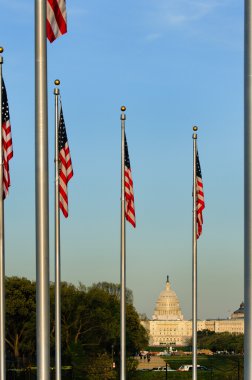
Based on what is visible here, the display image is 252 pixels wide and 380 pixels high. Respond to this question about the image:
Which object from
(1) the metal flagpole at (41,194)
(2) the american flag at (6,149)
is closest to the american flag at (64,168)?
(2) the american flag at (6,149)

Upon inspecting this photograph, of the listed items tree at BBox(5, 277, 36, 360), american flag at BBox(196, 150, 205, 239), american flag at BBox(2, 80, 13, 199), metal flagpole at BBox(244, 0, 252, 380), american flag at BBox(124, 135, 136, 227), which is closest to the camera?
metal flagpole at BBox(244, 0, 252, 380)

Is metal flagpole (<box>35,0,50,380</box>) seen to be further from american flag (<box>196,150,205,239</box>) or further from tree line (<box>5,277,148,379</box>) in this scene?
tree line (<box>5,277,148,379</box>)

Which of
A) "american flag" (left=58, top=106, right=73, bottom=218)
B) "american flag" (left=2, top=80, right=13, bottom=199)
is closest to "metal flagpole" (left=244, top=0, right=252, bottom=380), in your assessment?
"american flag" (left=2, top=80, right=13, bottom=199)

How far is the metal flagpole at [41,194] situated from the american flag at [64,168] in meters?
12.6

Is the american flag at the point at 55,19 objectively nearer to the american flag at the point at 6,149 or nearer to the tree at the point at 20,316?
the american flag at the point at 6,149

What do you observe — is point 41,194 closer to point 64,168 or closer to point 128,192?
point 64,168

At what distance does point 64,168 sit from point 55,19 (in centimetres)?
1148

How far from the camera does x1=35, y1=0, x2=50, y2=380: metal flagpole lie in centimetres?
2147

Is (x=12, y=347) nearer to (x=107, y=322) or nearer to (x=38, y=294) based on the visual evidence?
(x=107, y=322)

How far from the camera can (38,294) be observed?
21.6 m

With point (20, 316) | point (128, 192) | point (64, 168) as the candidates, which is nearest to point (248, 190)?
point (64, 168)

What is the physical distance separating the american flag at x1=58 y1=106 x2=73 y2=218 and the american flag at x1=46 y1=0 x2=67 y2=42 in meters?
11.4

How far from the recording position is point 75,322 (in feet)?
324

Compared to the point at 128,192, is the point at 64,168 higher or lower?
higher
